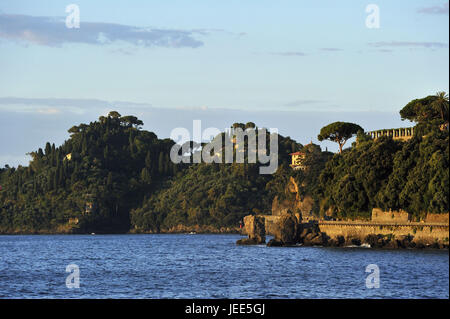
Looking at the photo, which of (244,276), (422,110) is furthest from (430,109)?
(244,276)

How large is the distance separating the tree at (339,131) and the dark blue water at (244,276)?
1473 inches

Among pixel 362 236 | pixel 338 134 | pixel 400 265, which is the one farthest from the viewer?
pixel 338 134

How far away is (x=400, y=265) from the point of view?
68.9m

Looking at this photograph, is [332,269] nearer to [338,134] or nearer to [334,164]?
[334,164]

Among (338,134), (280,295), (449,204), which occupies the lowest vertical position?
(280,295)

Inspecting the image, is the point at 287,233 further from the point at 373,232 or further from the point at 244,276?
the point at 244,276

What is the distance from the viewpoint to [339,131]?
12925cm

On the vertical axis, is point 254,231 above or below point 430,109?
below

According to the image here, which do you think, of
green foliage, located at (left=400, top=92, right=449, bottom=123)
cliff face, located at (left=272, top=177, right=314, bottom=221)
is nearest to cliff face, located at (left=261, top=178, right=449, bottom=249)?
green foliage, located at (left=400, top=92, right=449, bottom=123)

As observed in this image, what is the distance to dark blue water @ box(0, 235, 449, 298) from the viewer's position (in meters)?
55.8

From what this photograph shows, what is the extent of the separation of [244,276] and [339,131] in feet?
213

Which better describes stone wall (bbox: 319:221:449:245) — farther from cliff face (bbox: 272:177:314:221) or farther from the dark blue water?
cliff face (bbox: 272:177:314:221)
